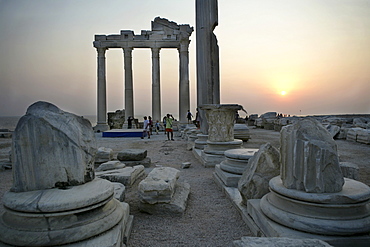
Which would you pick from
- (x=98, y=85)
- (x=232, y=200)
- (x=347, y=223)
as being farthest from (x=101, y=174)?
(x=98, y=85)

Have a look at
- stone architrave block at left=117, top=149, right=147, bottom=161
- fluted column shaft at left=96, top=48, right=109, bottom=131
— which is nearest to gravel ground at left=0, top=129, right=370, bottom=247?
stone architrave block at left=117, top=149, right=147, bottom=161

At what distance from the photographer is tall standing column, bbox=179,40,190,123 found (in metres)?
24.0

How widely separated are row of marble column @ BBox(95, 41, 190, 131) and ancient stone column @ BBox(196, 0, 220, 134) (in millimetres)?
13685

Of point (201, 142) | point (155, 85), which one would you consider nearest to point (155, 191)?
point (201, 142)

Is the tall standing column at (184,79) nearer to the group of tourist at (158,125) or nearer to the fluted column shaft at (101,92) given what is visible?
the group of tourist at (158,125)

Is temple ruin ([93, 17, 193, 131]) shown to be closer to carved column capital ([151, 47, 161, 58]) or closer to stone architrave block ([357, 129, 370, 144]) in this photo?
carved column capital ([151, 47, 161, 58])

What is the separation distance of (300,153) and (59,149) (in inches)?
102

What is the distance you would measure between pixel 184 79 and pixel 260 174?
21.2 meters

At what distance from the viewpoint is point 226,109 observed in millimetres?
8141

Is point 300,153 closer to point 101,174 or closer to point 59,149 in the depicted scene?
point 59,149

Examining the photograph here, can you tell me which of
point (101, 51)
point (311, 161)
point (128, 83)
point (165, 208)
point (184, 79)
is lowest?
point (165, 208)

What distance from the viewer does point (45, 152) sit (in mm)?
2684

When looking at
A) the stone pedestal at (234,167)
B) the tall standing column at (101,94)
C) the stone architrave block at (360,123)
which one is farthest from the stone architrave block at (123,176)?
the tall standing column at (101,94)

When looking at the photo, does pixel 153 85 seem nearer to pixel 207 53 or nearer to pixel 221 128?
pixel 207 53
